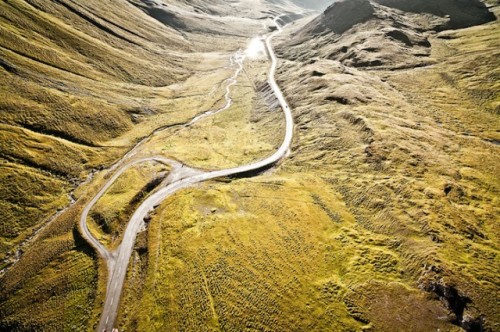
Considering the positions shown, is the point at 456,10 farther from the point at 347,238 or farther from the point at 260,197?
the point at 347,238

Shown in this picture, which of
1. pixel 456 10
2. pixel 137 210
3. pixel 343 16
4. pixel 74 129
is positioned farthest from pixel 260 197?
pixel 456 10

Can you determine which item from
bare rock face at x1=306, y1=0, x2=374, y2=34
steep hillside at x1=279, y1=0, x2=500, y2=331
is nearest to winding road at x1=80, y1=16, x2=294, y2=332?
steep hillside at x1=279, y1=0, x2=500, y2=331

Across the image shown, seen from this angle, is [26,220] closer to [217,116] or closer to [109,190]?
[109,190]

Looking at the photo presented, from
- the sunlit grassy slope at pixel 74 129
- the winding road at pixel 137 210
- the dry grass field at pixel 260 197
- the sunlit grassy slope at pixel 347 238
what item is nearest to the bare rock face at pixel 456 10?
the dry grass field at pixel 260 197

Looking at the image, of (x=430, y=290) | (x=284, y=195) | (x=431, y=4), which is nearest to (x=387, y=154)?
(x=284, y=195)

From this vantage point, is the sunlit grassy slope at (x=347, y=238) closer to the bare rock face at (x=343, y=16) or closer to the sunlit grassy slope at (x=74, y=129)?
the sunlit grassy slope at (x=74, y=129)

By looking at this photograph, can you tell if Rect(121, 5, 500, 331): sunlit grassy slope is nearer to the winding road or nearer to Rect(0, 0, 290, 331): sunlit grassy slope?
the winding road
